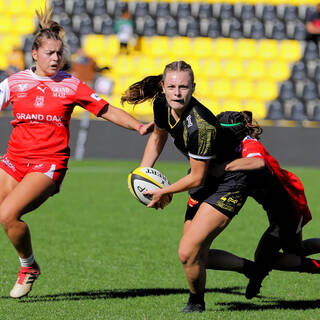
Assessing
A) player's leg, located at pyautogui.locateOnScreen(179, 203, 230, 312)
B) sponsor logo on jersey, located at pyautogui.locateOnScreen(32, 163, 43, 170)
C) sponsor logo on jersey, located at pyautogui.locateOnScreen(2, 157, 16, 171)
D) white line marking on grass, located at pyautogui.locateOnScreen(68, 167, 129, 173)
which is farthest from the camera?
white line marking on grass, located at pyautogui.locateOnScreen(68, 167, 129, 173)

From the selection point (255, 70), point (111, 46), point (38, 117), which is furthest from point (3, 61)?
point (38, 117)

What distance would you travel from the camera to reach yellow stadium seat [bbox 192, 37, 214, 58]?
23188mm

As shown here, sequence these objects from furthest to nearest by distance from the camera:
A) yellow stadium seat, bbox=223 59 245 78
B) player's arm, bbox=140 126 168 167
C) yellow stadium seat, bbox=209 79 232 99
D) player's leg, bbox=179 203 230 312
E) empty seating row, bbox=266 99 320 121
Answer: yellow stadium seat, bbox=223 59 245 78 < yellow stadium seat, bbox=209 79 232 99 < empty seating row, bbox=266 99 320 121 < player's arm, bbox=140 126 168 167 < player's leg, bbox=179 203 230 312

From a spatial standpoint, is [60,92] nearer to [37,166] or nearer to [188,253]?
[37,166]

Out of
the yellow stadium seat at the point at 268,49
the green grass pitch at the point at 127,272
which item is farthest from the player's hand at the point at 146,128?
the yellow stadium seat at the point at 268,49

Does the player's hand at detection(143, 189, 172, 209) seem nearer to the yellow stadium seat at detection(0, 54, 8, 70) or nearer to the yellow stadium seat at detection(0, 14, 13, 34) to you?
the yellow stadium seat at detection(0, 54, 8, 70)

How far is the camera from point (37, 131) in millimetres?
6160

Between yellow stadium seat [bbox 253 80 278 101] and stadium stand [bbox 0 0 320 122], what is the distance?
0.03 metres

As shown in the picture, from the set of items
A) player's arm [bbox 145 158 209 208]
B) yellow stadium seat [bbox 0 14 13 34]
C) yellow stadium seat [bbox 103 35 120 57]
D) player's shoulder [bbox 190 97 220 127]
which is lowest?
yellow stadium seat [bbox 103 35 120 57]

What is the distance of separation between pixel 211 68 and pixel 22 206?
1744cm

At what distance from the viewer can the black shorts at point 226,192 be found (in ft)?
18.8

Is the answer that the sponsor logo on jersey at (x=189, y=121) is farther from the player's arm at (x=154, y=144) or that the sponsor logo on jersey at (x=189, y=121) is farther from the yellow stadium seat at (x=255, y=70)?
the yellow stadium seat at (x=255, y=70)

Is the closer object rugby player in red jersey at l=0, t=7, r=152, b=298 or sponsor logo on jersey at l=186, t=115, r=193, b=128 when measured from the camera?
sponsor logo on jersey at l=186, t=115, r=193, b=128

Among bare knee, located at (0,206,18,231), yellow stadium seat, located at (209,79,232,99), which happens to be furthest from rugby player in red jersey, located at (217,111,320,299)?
yellow stadium seat, located at (209,79,232,99)
